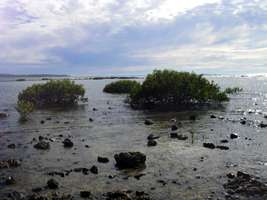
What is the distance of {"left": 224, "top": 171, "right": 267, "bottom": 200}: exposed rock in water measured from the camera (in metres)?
23.7

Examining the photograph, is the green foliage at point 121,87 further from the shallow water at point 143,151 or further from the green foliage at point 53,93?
the shallow water at point 143,151

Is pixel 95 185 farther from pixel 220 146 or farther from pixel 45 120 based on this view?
pixel 45 120

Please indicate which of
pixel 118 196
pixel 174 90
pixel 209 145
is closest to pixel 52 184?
pixel 118 196

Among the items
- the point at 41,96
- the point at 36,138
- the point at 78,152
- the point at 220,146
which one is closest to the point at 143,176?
the point at 78,152

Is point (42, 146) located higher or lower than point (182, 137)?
lower

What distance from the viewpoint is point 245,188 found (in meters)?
25.0

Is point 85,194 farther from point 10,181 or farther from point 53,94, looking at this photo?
point 53,94

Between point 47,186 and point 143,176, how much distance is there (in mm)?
6449

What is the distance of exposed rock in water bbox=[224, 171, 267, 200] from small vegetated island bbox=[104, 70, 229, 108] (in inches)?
2171

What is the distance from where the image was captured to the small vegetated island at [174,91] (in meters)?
82.7

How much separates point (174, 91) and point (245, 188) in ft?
191

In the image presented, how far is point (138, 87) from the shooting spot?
89.8 meters

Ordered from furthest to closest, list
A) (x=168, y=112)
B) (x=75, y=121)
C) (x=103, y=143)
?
1. (x=168, y=112)
2. (x=75, y=121)
3. (x=103, y=143)

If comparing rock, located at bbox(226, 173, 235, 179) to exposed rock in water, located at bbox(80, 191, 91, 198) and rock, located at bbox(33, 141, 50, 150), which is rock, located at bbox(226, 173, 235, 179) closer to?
exposed rock in water, located at bbox(80, 191, 91, 198)
